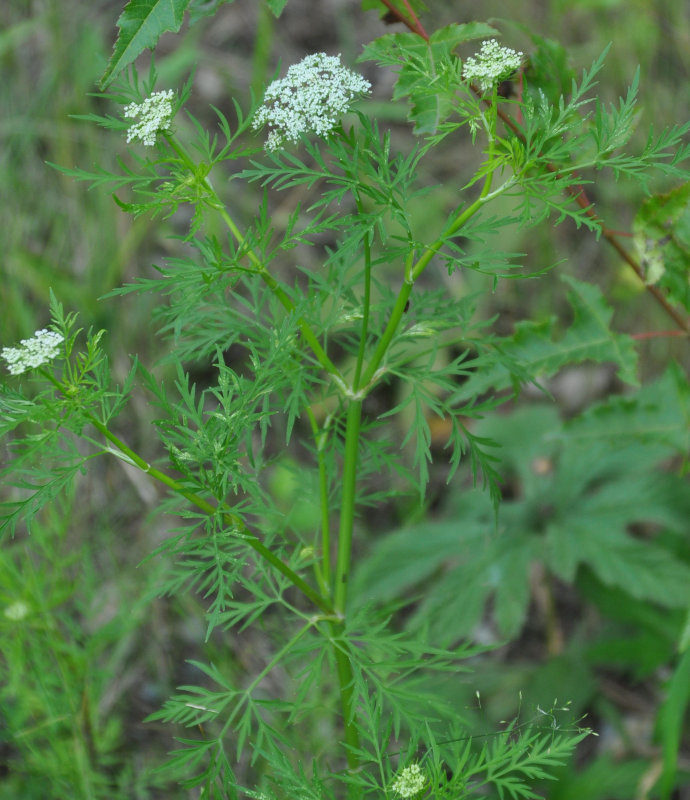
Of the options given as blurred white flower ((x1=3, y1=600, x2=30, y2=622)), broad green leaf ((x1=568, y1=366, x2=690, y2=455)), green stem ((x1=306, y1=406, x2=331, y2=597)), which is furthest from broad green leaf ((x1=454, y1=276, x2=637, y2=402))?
blurred white flower ((x1=3, y1=600, x2=30, y2=622))

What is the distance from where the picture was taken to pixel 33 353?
1062 millimetres

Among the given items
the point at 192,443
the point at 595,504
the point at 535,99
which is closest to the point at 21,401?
the point at 192,443

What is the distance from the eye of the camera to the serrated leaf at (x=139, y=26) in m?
1.14

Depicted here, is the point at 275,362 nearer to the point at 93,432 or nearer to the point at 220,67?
the point at 93,432

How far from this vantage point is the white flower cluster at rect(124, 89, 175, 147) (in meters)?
1.08

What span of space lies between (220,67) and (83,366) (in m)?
A: 2.91

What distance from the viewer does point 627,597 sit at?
2523mm

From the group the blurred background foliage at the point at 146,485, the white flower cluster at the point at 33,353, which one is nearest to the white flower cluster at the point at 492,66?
the white flower cluster at the point at 33,353

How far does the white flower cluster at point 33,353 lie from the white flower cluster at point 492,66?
24.8 inches

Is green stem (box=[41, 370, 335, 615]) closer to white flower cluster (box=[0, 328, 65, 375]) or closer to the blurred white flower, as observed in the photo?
white flower cluster (box=[0, 328, 65, 375])

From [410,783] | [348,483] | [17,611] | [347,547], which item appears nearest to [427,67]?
[348,483]

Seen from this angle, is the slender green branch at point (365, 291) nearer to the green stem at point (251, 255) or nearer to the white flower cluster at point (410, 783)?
the green stem at point (251, 255)

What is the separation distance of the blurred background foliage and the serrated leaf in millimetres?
783

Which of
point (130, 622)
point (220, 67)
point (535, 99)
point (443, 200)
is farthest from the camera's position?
point (220, 67)
